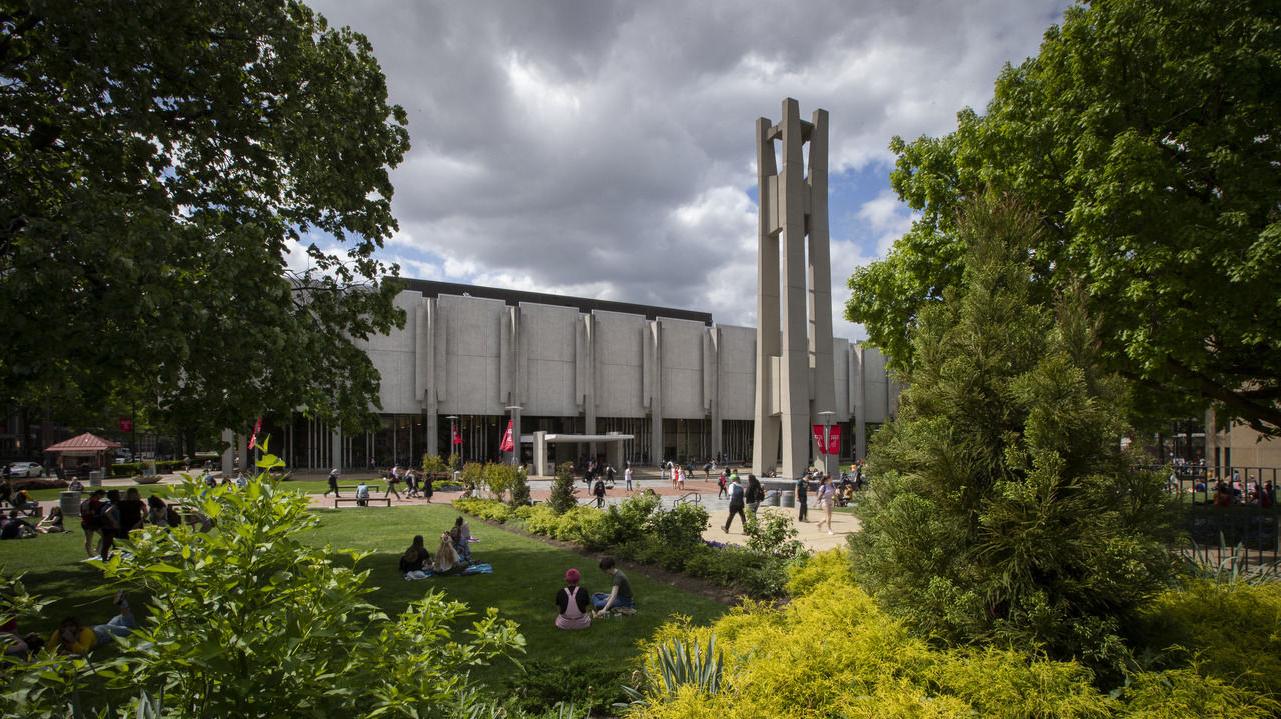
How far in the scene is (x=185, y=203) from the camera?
10.9m

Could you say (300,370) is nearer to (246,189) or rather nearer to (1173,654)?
(246,189)

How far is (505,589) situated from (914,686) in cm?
852

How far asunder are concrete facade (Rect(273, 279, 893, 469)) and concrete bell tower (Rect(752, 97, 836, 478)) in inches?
663

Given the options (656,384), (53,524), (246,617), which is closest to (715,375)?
(656,384)

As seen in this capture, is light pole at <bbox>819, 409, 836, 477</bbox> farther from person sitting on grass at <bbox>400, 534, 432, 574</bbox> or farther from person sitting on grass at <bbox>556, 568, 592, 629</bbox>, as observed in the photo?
person sitting on grass at <bbox>556, 568, 592, 629</bbox>

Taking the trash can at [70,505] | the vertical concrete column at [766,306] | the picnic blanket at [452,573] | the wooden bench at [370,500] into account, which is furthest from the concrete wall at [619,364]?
the picnic blanket at [452,573]

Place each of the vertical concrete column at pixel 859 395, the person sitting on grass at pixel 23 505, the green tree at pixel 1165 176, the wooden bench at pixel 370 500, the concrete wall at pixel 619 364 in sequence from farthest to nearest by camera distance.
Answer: the vertical concrete column at pixel 859 395
the concrete wall at pixel 619 364
the wooden bench at pixel 370 500
the person sitting on grass at pixel 23 505
the green tree at pixel 1165 176

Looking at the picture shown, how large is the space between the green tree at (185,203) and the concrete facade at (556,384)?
3237 centimetres

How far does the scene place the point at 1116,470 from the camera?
178 inches

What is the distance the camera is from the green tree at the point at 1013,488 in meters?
4.33

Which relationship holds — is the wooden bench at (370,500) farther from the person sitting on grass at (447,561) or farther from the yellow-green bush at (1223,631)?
the yellow-green bush at (1223,631)

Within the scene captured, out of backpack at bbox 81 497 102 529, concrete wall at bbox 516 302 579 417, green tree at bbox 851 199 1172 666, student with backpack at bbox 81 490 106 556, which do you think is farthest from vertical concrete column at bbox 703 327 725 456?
green tree at bbox 851 199 1172 666

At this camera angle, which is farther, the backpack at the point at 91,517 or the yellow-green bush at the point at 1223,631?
the backpack at the point at 91,517

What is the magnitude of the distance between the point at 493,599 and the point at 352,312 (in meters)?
6.33
